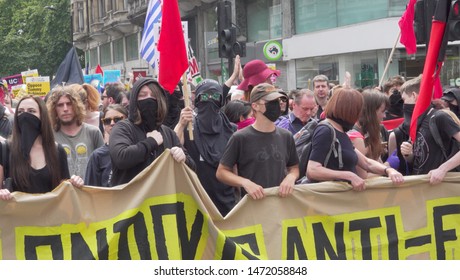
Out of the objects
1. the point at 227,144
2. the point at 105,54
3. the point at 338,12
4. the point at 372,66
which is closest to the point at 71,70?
the point at 227,144

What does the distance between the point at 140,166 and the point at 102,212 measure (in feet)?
1.44

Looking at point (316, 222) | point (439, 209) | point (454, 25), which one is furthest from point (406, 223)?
point (454, 25)

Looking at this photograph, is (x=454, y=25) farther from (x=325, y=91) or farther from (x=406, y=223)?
(x=406, y=223)

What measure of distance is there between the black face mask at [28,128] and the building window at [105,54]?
168 ft

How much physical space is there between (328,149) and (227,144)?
773 millimetres

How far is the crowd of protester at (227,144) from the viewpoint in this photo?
17.7 ft

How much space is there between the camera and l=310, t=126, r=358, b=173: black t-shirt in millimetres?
5543

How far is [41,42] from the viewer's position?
65.1 metres

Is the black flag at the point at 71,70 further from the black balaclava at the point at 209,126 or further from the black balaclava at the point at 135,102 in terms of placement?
the black balaclava at the point at 135,102

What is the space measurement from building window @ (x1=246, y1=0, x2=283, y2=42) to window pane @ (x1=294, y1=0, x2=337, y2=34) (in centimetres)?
107

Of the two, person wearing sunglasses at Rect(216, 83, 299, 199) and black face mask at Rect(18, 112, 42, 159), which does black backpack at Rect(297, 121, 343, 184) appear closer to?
person wearing sunglasses at Rect(216, 83, 299, 199)

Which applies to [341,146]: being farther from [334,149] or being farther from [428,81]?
[428,81]

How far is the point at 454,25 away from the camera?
860 centimetres

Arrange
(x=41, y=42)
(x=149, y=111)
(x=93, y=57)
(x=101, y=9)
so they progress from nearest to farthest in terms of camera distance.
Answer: (x=149, y=111), (x=101, y=9), (x=93, y=57), (x=41, y=42)
